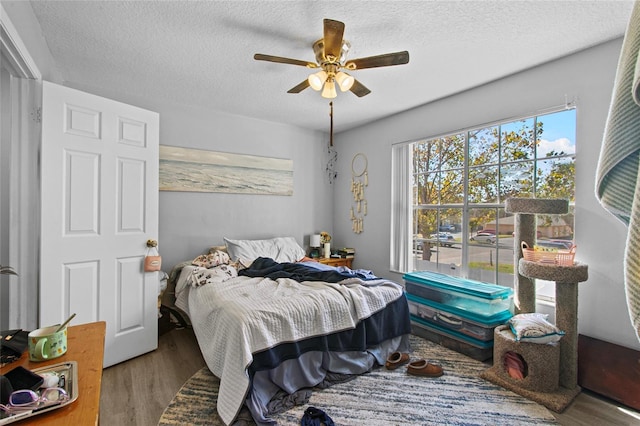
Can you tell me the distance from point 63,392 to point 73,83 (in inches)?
130

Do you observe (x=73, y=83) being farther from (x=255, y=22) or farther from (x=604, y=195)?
(x=604, y=195)

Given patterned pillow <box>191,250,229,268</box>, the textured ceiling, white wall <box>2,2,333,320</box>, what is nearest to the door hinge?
the textured ceiling

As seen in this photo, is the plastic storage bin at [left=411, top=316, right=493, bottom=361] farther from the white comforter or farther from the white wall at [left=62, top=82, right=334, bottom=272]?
the white wall at [left=62, top=82, right=334, bottom=272]

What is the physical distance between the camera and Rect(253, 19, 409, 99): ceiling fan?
181 centimetres

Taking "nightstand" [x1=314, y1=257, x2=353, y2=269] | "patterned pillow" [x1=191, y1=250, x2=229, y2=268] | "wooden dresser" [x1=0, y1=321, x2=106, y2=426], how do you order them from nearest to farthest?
"wooden dresser" [x1=0, y1=321, x2=106, y2=426] → "patterned pillow" [x1=191, y1=250, x2=229, y2=268] → "nightstand" [x1=314, y1=257, x2=353, y2=269]

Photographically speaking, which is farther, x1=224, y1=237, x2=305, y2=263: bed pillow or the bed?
x1=224, y1=237, x2=305, y2=263: bed pillow

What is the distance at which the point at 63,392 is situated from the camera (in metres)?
0.83

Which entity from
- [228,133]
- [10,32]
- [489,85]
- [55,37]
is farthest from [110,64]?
[489,85]

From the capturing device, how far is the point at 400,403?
1.93 meters

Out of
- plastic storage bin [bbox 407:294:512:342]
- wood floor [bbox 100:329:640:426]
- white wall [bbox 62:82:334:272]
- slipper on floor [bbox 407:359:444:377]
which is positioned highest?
white wall [bbox 62:82:334:272]

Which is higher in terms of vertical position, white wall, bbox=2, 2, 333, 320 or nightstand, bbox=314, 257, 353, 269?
white wall, bbox=2, 2, 333, 320

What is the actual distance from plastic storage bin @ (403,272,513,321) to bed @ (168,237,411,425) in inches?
16.5

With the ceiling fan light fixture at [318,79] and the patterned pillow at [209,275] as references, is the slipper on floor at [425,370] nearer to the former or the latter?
the patterned pillow at [209,275]

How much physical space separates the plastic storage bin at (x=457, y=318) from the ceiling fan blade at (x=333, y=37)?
2348mm
